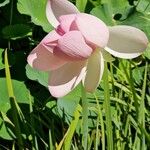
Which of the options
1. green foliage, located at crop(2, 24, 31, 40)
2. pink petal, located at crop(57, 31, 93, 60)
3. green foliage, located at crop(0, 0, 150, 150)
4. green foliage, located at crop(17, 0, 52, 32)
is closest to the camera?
pink petal, located at crop(57, 31, 93, 60)

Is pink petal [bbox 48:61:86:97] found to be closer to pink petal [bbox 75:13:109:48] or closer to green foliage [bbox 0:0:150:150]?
pink petal [bbox 75:13:109:48]

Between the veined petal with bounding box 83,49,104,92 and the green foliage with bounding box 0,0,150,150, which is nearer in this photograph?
the veined petal with bounding box 83,49,104,92

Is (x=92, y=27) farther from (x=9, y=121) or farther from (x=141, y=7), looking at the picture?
(x=141, y=7)

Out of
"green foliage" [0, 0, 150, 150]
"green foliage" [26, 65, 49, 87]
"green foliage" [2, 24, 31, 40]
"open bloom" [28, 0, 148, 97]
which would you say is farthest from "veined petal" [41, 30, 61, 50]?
"green foliage" [2, 24, 31, 40]

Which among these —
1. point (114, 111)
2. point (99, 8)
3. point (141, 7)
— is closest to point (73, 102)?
point (114, 111)

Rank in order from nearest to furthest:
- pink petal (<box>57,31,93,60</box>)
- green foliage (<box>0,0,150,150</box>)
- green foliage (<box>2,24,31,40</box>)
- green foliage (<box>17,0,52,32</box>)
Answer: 1. pink petal (<box>57,31,93,60</box>)
2. green foliage (<box>0,0,150,150</box>)
3. green foliage (<box>17,0,52,32</box>)
4. green foliage (<box>2,24,31,40</box>)

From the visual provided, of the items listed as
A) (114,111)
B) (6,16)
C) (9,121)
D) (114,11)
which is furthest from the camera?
(6,16)

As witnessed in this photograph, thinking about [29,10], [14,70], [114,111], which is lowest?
[14,70]

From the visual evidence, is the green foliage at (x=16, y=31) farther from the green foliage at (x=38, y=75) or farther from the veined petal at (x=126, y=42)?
the veined petal at (x=126, y=42)
